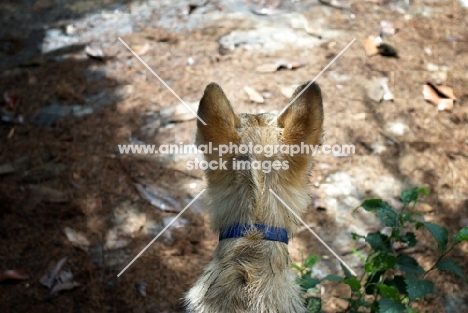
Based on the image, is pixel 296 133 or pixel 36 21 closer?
pixel 296 133

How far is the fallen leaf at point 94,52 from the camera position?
7082 mm

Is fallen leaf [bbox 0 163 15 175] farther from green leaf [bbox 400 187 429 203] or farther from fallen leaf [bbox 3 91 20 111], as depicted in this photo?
green leaf [bbox 400 187 429 203]

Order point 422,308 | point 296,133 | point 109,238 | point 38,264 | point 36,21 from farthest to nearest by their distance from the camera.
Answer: point 36,21 < point 109,238 < point 38,264 < point 422,308 < point 296,133

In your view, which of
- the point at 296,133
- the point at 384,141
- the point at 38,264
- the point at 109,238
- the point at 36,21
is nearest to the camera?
the point at 296,133

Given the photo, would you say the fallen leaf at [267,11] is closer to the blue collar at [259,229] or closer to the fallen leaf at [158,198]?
the fallen leaf at [158,198]

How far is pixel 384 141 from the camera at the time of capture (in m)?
6.00

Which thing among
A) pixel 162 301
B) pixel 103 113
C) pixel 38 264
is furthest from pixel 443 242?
pixel 103 113

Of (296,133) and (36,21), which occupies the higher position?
(296,133)

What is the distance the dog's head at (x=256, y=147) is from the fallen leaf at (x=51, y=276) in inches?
87.9

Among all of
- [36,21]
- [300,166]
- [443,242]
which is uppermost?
A: [300,166]

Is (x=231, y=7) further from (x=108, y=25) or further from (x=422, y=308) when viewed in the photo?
(x=422, y=308)

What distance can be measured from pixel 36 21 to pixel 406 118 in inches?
215

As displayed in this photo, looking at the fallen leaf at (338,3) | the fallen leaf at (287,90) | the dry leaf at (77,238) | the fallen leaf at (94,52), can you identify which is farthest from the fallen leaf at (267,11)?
the dry leaf at (77,238)

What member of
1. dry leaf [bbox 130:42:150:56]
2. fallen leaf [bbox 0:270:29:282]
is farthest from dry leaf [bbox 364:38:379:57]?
fallen leaf [bbox 0:270:29:282]
